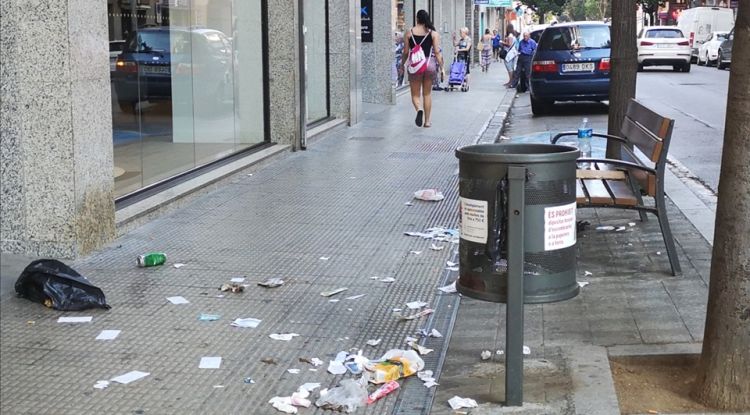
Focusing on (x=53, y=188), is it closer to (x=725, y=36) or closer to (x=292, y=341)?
(x=292, y=341)

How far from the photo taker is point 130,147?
28.5ft

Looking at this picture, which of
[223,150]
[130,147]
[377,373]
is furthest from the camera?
[223,150]

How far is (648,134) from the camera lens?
7.24 meters

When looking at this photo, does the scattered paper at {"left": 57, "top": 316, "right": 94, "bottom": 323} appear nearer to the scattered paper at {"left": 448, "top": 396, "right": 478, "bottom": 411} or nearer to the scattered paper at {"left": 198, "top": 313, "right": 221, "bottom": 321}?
the scattered paper at {"left": 198, "top": 313, "right": 221, "bottom": 321}

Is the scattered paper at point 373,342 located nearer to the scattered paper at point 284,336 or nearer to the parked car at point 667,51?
the scattered paper at point 284,336

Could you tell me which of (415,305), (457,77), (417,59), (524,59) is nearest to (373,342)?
(415,305)

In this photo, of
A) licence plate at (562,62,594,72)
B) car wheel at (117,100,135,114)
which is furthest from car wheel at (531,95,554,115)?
car wheel at (117,100,135,114)

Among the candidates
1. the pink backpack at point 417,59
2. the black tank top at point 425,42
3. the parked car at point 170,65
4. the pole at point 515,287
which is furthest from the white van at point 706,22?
the pole at point 515,287

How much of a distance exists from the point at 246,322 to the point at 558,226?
1980 millimetres

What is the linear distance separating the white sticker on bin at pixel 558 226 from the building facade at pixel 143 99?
3.66 metres

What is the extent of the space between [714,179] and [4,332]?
819 cm

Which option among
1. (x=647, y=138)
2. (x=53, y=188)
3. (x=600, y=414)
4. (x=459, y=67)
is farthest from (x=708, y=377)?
(x=459, y=67)

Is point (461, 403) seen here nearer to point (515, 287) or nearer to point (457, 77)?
point (515, 287)

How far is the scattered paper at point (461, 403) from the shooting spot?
432 centimetres
